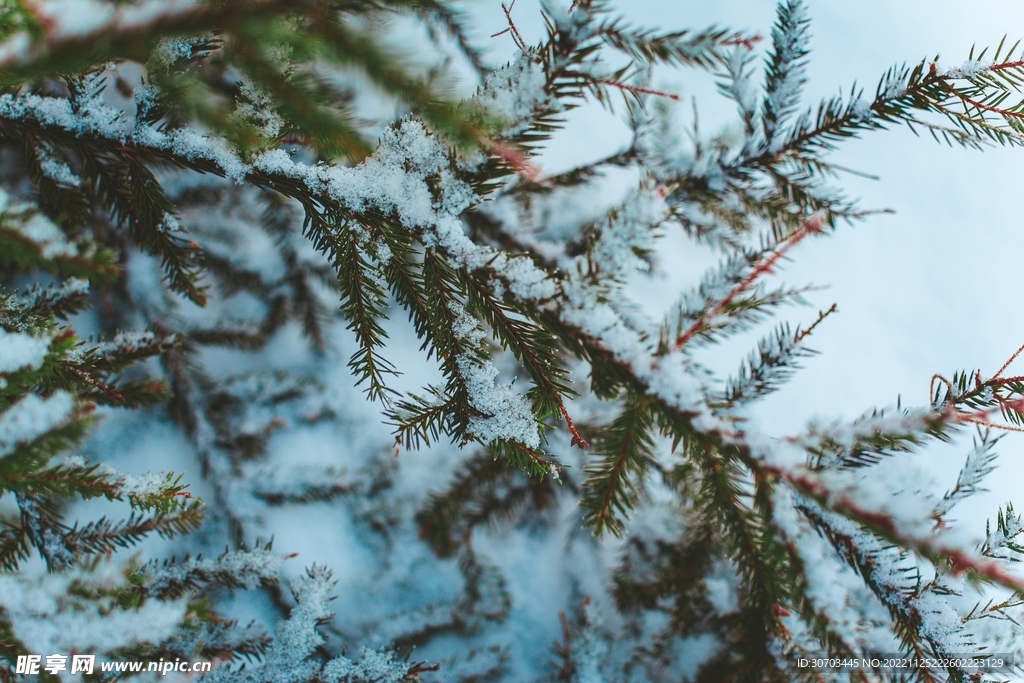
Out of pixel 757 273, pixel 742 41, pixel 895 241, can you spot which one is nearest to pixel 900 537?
pixel 757 273

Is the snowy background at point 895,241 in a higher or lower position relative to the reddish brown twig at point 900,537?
higher

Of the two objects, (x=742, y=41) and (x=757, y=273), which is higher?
(x=742, y=41)

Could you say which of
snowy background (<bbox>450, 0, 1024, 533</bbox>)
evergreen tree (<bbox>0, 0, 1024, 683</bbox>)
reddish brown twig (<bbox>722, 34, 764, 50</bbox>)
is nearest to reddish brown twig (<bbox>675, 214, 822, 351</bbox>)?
evergreen tree (<bbox>0, 0, 1024, 683</bbox>)

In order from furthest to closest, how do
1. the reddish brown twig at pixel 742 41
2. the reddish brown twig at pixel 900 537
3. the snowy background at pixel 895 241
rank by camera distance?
the snowy background at pixel 895 241, the reddish brown twig at pixel 742 41, the reddish brown twig at pixel 900 537

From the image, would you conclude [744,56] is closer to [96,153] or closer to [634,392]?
[634,392]

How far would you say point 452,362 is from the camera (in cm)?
77

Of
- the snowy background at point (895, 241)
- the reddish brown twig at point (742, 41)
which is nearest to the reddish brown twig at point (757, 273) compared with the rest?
the reddish brown twig at point (742, 41)

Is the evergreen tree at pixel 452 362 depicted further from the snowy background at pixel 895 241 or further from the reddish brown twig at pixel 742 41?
the snowy background at pixel 895 241

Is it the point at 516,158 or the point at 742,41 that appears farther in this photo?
the point at 742,41

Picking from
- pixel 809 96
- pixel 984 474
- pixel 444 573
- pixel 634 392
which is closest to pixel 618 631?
pixel 444 573

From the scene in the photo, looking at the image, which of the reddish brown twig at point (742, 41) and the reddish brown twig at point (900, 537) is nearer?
the reddish brown twig at point (900, 537)

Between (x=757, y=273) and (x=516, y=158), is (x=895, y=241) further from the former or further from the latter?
(x=516, y=158)

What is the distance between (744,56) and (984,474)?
3.08 feet

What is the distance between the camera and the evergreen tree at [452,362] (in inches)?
23.6
